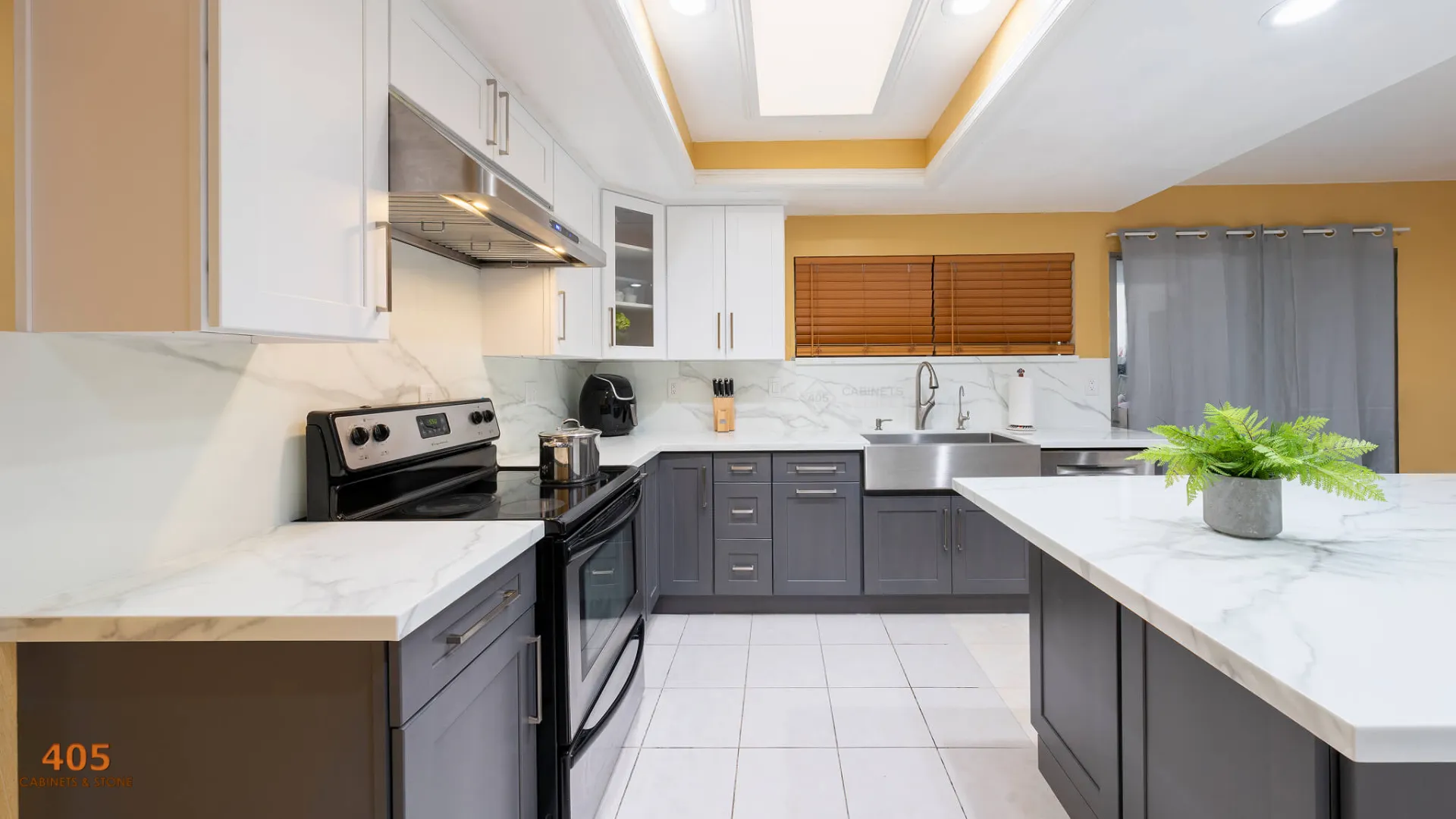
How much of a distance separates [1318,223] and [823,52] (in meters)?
3.33

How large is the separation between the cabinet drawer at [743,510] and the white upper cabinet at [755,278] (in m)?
0.78

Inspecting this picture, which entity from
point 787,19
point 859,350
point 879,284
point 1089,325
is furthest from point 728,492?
point 1089,325

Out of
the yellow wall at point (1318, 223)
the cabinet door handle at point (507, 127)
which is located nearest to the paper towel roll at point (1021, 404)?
the yellow wall at point (1318, 223)

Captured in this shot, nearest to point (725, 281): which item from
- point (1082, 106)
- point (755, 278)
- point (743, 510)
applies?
point (755, 278)

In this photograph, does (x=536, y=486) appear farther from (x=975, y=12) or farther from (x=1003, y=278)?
(x=1003, y=278)

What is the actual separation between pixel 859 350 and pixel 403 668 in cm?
317

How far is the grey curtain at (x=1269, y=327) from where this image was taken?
3557mm

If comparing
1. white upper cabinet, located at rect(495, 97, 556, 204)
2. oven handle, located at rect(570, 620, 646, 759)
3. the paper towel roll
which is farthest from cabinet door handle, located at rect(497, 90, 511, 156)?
the paper towel roll

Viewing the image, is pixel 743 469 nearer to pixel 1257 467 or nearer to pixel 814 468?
pixel 814 468

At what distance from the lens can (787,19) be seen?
7.72 ft

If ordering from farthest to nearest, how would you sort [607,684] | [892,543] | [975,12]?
[892,543], [975,12], [607,684]

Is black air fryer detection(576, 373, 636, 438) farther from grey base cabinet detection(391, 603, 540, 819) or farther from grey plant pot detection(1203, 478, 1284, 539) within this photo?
grey plant pot detection(1203, 478, 1284, 539)

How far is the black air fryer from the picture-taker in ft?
10.8

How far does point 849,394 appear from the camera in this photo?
3725 mm
